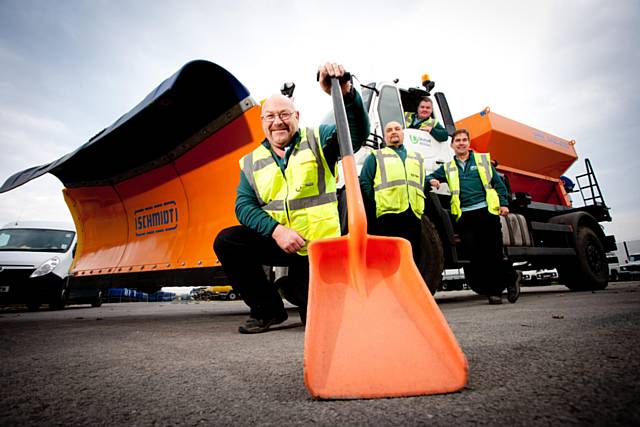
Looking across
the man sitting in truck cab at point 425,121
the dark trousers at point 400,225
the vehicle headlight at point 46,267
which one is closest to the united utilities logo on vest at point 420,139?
the man sitting in truck cab at point 425,121

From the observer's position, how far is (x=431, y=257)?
3098mm

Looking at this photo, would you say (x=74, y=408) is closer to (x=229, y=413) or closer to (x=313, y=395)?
(x=229, y=413)

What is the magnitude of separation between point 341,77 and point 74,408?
152cm

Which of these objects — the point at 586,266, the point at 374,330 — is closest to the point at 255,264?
the point at 374,330

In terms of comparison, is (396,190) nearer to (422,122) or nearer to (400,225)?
(400,225)

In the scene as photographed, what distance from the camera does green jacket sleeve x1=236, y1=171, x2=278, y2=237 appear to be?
1.86 meters

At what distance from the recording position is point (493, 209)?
3.25 m

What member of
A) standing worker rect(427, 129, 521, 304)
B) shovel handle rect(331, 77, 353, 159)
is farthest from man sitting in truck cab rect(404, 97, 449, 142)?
shovel handle rect(331, 77, 353, 159)

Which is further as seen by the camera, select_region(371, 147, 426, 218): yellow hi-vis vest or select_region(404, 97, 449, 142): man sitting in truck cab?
select_region(404, 97, 449, 142): man sitting in truck cab

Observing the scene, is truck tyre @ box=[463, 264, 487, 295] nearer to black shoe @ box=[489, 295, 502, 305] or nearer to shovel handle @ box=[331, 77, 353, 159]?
black shoe @ box=[489, 295, 502, 305]

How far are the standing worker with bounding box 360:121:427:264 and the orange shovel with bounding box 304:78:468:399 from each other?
134 cm

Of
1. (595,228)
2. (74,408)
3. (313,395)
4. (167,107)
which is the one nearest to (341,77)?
(313,395)

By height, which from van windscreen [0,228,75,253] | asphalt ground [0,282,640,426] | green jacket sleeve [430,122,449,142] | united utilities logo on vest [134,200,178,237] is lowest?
asphalt ground [0,282,640,426]

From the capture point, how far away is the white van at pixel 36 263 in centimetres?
554
